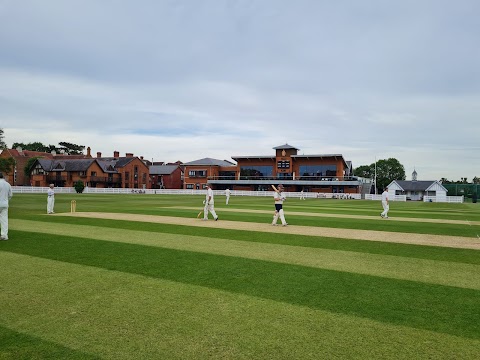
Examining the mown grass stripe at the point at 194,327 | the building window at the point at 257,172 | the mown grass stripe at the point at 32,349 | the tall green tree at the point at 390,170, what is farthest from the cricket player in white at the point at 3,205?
the tall green tree at the point at 390,170

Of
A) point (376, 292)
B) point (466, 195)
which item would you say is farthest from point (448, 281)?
point (466, 195)

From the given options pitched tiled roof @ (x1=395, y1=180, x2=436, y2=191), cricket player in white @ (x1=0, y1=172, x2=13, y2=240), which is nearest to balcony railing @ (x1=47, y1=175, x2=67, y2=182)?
pitched tiled roof @ (x1=395, y1=180, x2=436, y2=191)

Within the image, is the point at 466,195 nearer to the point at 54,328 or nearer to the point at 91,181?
the point at 91,181

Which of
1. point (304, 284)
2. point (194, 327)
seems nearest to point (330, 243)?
point (304, 284)

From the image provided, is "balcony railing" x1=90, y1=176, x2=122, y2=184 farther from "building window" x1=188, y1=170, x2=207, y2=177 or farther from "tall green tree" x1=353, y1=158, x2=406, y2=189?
"tall green tree" x1=353, y1=158, x2=406, y2=189

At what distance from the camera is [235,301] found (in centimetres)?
625

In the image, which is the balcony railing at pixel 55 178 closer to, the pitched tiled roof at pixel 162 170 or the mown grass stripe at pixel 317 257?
the pitched tiled roof at pixel 162 170

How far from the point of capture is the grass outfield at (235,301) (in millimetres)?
4590

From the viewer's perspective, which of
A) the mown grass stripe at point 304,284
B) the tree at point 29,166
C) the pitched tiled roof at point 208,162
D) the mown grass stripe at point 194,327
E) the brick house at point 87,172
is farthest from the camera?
the pitched tiled roof at point 208,162

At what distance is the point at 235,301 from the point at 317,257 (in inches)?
167

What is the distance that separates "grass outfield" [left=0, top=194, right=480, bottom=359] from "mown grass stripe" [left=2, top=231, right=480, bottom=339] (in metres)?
0.02

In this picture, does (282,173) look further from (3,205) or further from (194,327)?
(194,327)

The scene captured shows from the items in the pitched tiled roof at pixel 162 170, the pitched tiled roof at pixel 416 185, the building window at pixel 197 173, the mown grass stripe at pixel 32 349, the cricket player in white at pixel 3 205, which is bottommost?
the mown grass stripe at pixel 32 349

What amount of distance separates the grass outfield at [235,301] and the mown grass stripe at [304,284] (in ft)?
0.07
